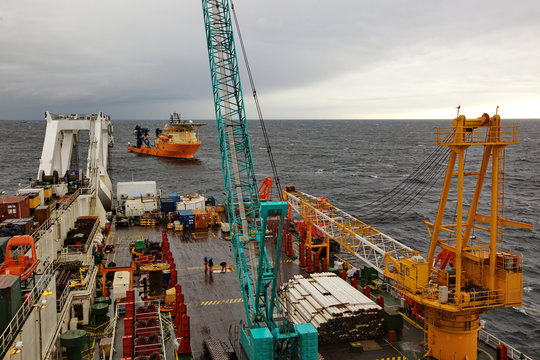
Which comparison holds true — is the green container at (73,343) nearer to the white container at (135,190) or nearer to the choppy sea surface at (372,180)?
the choppy sea surface at (372,180)

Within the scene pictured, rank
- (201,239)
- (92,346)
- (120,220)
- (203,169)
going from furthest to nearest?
(203,169) → (120,220) → (201,239) → (92,346)

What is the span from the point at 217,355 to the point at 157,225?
34.5 m

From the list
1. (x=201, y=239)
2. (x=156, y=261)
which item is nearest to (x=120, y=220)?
(x=201, y=239)

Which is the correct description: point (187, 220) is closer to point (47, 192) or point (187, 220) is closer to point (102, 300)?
point (47, 192)

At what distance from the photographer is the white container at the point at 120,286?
33344 millimetres

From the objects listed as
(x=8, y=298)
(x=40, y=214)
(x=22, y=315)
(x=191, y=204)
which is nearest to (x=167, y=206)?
(x=191, y=204)

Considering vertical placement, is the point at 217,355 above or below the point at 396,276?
below

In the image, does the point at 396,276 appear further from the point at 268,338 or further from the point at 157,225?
the point at 157,225

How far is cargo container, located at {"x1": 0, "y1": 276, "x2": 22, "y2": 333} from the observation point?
19.7 metres

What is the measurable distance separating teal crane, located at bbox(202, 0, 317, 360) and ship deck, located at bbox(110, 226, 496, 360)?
3027mm

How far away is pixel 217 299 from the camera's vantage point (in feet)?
116

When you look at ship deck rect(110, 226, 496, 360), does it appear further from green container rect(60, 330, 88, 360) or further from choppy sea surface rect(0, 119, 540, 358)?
choppy sea surface rect(0, 119, 540, 358)

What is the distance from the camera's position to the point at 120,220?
57406 mm

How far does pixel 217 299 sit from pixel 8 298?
17475 mm
